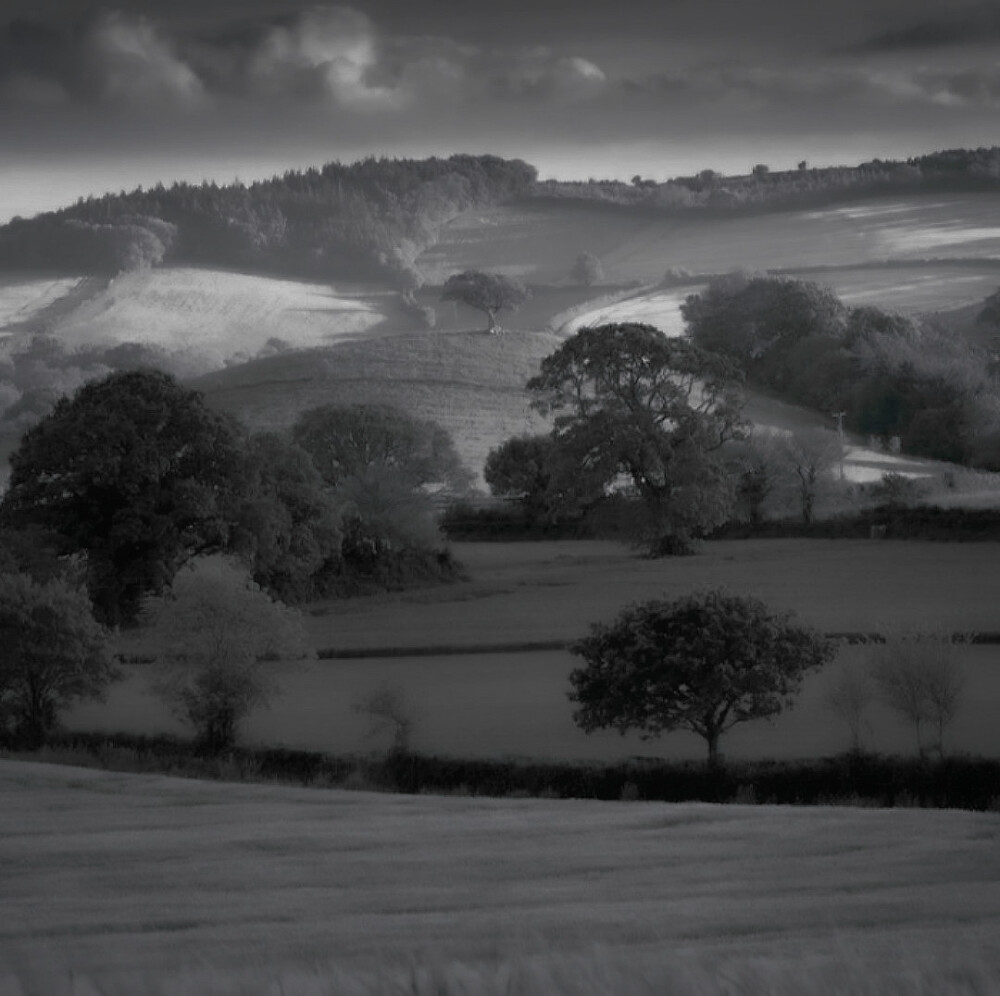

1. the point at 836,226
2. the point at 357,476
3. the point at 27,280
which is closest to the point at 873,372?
the point at 836,226

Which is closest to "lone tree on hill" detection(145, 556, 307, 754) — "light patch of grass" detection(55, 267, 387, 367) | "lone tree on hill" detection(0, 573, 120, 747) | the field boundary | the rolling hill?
"lone tree on hill" detection(0, 573, 120, 747)

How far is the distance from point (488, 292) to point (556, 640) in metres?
33.9

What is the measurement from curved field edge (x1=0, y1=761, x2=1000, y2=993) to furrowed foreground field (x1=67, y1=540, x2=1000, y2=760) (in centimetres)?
817

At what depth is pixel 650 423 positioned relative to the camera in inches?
1287

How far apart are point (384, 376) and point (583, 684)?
1403 inches

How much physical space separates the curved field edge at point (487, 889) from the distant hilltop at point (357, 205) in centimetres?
3261

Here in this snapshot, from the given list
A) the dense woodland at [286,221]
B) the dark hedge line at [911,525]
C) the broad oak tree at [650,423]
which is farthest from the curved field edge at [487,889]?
the dense woodland at [286,221]

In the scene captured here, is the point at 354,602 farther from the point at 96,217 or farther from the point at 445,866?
the point at 445,866

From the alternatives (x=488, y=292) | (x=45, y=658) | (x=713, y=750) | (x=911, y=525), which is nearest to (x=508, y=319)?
(x=488, y=292)

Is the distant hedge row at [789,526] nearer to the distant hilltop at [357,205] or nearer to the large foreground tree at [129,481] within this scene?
the large foreground tree at [129,481]

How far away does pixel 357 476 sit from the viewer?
103 feet

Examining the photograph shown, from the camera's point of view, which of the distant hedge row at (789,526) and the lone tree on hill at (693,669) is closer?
the lone tree on hill at (693,669)

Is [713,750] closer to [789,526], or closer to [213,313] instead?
[789,526]

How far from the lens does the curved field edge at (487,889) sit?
5.32ft
